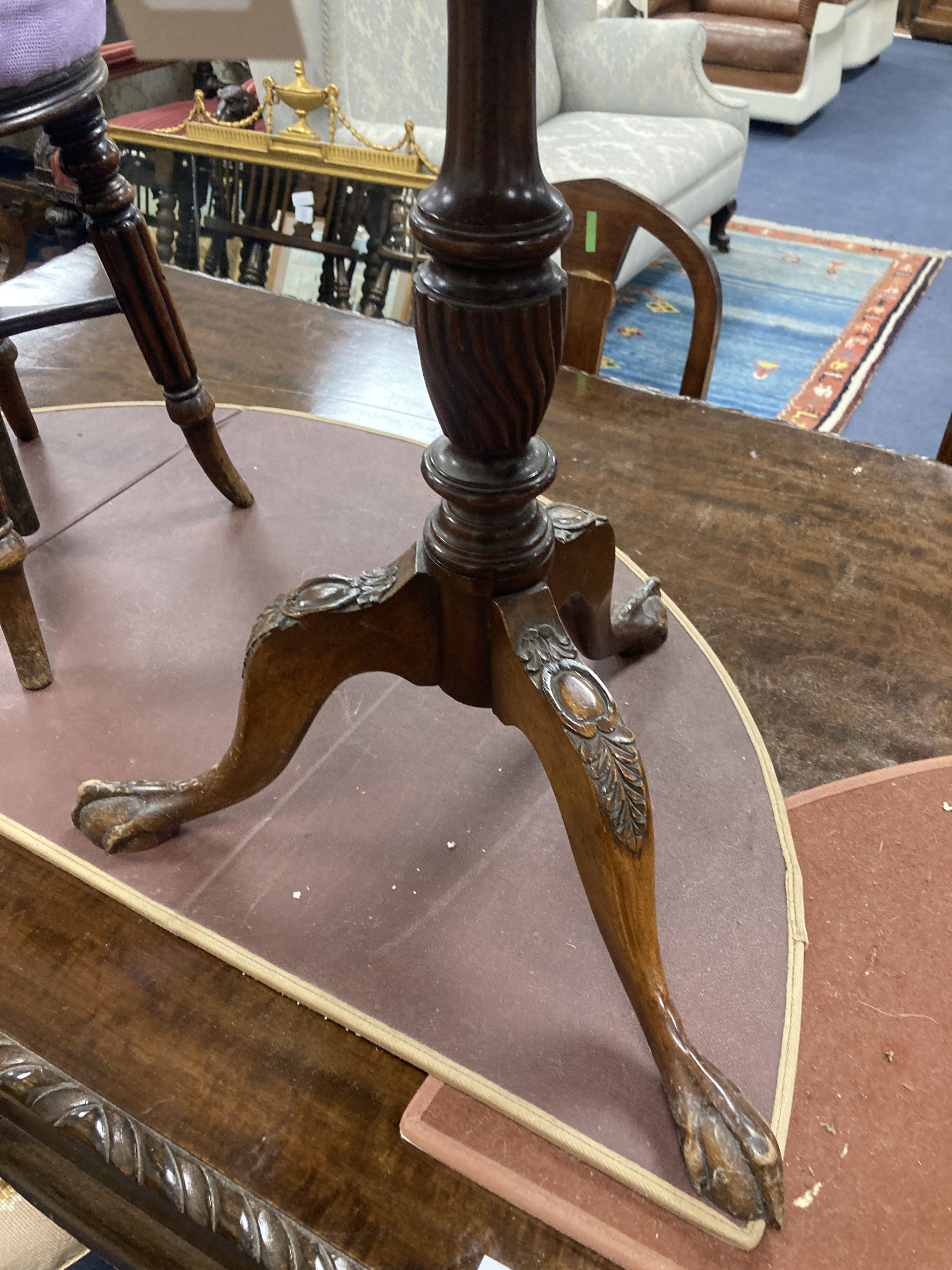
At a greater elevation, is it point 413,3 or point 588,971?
point 413,3

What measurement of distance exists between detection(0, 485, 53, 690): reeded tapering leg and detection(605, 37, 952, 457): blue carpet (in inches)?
62.8

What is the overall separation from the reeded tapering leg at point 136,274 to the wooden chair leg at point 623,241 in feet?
1.38

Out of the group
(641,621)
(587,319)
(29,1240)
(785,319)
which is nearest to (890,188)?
(785,319)

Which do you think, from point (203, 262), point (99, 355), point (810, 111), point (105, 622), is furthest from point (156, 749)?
point (810, 111)

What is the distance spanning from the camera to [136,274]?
0.90 m

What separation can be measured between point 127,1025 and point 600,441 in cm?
77

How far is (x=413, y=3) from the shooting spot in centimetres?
65

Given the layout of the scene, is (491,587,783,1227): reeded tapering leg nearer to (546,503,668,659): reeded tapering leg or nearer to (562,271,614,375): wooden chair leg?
(546,503,668,659): reeded tapering leg

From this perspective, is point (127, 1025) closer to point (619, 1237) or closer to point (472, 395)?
point (619, 1237)

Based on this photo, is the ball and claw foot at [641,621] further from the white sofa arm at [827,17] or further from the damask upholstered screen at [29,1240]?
the white sofa arm at [827,17]

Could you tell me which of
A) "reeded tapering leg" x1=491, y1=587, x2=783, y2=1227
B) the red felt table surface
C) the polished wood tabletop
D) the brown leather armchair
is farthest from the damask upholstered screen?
the brown leather armchair

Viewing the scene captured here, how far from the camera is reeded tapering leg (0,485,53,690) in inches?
31.9

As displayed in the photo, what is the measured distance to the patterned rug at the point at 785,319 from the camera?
2379 mm

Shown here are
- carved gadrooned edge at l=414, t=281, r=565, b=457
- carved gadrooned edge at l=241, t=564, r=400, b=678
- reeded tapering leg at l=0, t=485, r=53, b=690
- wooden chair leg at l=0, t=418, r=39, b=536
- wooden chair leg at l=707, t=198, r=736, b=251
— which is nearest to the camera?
carved gadrooned edge at l=414, t=281, r=565, b=457
